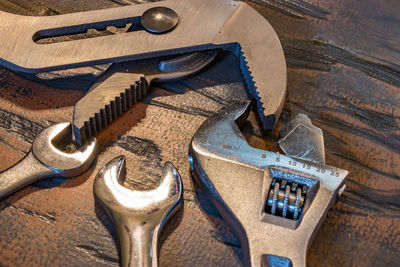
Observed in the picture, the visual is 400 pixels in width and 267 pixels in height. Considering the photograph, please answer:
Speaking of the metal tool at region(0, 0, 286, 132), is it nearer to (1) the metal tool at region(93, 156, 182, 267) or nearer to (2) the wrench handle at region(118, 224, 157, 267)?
(1) the metal tool at region(93, 156, 182, 267)

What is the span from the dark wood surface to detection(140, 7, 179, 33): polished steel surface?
13 cm

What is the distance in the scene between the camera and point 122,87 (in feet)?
3.41

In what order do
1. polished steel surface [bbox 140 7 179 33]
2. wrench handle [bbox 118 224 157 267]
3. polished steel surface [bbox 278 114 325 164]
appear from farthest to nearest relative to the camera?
polished steel surface [bbox 140 7 179 33] < polished steel surface [bbox 278 114 325 164] < wrench handle [bbox 118 224 157 267]

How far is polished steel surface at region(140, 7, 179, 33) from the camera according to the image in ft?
3.58

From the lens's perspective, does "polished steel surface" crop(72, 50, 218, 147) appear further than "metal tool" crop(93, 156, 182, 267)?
Yes

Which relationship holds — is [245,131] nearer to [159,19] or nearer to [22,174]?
[159,19]

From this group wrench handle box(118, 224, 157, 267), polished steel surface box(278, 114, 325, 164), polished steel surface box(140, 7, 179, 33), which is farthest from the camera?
polished steel surface box(140, 7, 179, 33)

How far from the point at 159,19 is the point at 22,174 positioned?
1.53 ft

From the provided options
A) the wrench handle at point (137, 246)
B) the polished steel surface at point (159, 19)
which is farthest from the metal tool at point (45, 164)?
the polished steel surface at point (159, 19)

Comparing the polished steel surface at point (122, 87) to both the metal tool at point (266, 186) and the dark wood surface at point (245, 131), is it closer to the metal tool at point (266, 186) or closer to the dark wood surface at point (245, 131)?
the dark wood surface at point (245, 131)

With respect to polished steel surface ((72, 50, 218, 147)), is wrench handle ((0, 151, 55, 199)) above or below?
below

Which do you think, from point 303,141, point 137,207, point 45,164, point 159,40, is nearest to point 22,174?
point 45,164

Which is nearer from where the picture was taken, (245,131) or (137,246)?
(137,246)

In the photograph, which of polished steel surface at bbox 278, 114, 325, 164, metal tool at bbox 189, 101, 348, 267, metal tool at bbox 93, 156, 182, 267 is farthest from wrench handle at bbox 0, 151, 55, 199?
polished steel surface at bbox 278, 114, 325, 164
